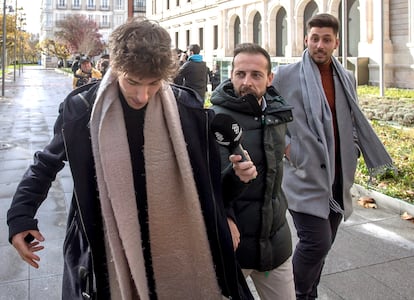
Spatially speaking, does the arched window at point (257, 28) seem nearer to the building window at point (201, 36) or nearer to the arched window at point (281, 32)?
the arched window at point (281, 32)

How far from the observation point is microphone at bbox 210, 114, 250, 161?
6.03 ft

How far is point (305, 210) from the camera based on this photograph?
122 inches

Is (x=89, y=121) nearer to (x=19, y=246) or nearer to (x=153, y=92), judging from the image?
(x=153, y=92)

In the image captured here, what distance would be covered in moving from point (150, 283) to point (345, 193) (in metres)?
1.86

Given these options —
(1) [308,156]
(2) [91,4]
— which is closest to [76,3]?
(2) [91,4]

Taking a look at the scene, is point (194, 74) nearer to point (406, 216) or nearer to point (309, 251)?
point (406, 216)

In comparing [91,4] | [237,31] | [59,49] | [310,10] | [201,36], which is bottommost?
[310,10]

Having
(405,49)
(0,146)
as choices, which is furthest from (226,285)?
(405,49)

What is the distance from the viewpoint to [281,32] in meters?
36.8

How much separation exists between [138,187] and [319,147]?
1661 mm

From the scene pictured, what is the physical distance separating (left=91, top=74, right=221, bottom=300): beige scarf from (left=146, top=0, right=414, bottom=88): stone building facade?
13.6 metres

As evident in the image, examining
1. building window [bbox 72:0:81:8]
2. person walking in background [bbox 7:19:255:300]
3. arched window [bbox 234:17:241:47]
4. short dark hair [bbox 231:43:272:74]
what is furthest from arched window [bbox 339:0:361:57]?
building window [bbox 72:0:81:8]

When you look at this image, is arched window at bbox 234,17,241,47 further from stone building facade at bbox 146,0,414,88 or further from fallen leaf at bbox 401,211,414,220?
fallen leaf at bbox 401,211,414,220

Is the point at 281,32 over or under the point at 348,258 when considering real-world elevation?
over
